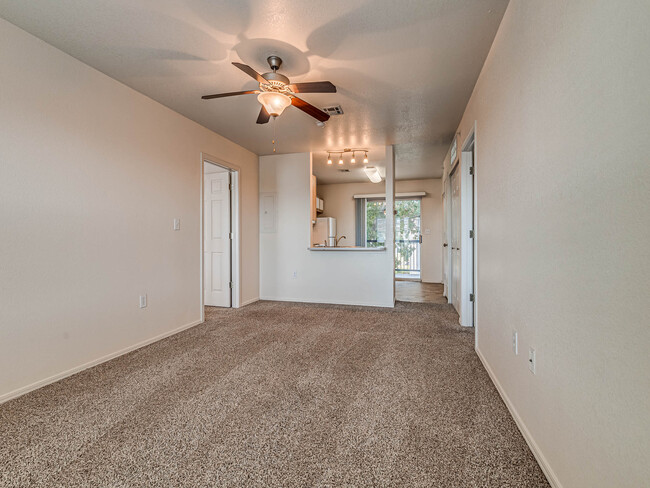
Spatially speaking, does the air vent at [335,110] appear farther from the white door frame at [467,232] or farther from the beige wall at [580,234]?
the beige wall at [580,234]

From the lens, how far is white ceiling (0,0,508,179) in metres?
1.84

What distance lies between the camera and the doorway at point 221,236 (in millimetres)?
4527

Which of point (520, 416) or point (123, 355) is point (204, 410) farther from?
point (520, 416)

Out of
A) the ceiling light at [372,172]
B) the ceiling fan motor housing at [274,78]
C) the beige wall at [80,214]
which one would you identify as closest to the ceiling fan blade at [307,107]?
the ceiling fan motor housing at [274,78]

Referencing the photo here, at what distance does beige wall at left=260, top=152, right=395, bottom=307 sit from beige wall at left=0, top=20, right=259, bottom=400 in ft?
5.71

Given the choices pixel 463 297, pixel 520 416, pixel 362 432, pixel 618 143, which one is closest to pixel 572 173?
pixel 618 143

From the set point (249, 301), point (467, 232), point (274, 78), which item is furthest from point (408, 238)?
point (274, 78)

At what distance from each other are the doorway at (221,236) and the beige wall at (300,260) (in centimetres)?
66

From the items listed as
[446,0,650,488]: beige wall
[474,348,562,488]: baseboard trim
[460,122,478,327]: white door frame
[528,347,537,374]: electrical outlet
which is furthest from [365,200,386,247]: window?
[528,347,537,374]: electrical outlet

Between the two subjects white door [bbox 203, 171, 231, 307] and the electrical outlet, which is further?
white door [bbox 203, 171, 231, 307]

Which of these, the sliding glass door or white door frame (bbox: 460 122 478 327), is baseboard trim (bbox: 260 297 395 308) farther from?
the sliding glass door

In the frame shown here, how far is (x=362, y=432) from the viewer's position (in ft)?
5.17

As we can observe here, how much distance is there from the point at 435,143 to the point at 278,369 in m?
3.83

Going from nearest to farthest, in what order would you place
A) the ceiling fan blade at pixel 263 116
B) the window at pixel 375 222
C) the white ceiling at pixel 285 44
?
the white ceiling at pixel 285 44, the ceiling fan blade at pixel 263 116, the window at pixel 375 222
